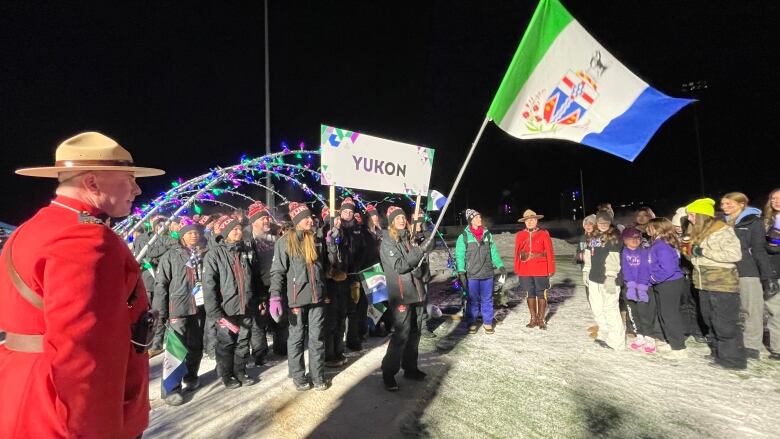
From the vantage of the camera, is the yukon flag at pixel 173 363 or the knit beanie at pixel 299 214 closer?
the yukon flag at pixel 173 363

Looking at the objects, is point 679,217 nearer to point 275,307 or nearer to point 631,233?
point 631,233

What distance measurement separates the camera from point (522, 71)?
15.0ft

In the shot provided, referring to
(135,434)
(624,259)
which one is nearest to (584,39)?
(624,259)

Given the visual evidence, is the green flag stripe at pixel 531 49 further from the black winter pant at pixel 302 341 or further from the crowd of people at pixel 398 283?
the black winter pant at pixel 302 341

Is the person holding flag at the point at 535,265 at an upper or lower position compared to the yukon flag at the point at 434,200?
lower

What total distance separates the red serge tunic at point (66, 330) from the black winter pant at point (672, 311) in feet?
22.1

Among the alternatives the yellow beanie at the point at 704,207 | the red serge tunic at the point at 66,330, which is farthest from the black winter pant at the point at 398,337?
the yellow beanie at the point at 704,207

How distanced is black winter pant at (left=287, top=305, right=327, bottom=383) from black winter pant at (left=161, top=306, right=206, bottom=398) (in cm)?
A: 126

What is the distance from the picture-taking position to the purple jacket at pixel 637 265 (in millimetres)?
5992

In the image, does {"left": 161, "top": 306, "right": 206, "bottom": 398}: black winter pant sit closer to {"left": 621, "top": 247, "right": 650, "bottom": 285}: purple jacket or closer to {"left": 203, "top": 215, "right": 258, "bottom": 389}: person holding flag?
{"left": 203, "top": 215, "right": 258, "bottom": 389}: person holding flag

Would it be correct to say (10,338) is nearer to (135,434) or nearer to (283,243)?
(135,434)

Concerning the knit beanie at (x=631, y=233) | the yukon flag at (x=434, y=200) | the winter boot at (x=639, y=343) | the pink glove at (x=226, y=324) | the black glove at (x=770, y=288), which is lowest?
→ the winter boot at (x=639, y=343)

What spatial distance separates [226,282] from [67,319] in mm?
3539

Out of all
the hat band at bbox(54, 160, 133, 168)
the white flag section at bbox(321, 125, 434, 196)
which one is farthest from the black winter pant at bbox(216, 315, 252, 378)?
the hat band at bbox(54, 160, 133, 168)
